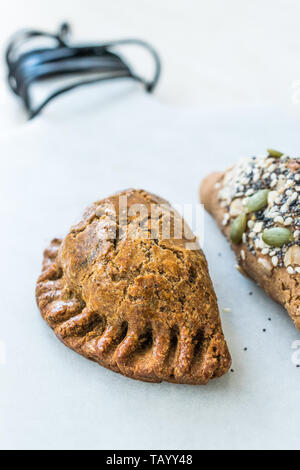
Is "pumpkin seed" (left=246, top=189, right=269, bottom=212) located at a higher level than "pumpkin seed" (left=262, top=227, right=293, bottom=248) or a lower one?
higher

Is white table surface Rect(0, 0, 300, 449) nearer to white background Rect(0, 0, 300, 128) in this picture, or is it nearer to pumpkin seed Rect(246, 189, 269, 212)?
white background Rect(0, 0, 300, 128)

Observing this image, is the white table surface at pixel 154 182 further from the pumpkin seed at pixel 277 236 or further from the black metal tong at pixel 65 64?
the pumpkin seed at pixel 277 236

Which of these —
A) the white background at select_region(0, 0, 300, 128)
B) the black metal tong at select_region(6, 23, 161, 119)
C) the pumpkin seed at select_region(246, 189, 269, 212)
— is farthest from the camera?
the white background at select_region(0, 0, 300, 128)

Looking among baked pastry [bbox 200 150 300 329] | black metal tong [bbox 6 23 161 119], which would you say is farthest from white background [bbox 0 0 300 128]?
baked pastry [bbox 200 150 300 329]

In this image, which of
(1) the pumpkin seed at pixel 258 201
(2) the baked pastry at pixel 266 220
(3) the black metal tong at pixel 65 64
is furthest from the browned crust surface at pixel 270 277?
(3) the black metal tong at pixel 65 64

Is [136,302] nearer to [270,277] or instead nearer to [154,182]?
[270,277]
